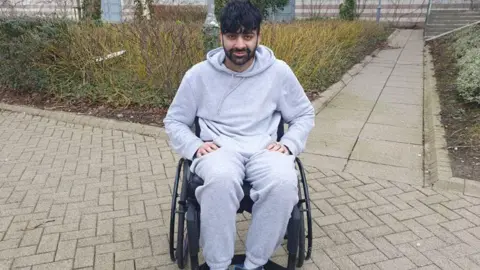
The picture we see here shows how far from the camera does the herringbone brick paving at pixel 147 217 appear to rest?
8.54 ft

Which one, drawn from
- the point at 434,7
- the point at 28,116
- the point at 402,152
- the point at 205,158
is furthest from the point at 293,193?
the point at 434,7

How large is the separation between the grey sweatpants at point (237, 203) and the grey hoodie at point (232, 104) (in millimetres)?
233

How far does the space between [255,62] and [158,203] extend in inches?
58.2

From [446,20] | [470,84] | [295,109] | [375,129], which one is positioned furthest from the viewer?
[446,20]

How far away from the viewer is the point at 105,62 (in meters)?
6.13

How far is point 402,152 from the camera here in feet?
13.9

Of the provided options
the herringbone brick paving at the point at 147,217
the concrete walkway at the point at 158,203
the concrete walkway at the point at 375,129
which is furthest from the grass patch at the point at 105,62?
the herringbone brick paving at the point at 147,217

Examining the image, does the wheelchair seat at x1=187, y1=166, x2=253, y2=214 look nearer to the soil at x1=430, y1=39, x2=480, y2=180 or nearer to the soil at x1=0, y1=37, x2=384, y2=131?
the soil at x1=430, y1=39, x2=480, y2=180

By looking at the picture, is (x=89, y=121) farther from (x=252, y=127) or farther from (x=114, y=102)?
→ (x=252, y=127)

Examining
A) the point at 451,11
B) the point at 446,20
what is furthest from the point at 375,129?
the point at 451,11

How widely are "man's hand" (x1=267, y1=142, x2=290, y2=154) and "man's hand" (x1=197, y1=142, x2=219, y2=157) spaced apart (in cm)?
29

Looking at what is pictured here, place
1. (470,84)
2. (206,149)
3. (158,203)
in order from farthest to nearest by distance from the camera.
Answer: (470,84), (158,203), (206,149)

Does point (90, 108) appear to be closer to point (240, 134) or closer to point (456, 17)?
point (240, 134)

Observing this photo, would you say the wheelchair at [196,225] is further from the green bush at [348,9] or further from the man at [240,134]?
the green bush at [348,9]
